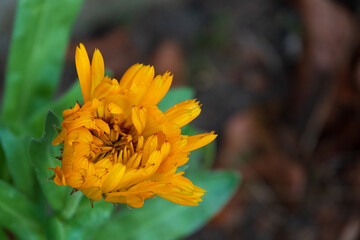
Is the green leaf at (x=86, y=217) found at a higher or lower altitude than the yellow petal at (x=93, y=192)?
lower

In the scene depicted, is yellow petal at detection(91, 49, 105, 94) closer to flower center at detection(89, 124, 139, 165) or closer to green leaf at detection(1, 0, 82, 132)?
flower center at detection(89, 124, 139, 165)

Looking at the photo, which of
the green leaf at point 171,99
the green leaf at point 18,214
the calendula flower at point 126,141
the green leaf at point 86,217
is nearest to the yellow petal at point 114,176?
the calendula flower at point 126,141

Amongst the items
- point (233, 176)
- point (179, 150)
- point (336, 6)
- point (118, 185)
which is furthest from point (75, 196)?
point (336, 6)

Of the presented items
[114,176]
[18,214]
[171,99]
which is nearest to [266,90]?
[171,99]

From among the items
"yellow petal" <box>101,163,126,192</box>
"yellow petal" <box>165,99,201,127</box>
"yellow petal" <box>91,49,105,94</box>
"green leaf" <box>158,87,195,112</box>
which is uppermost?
"yellow petal" <box>91,49,105,94</box>

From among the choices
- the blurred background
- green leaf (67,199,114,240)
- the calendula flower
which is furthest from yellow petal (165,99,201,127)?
the blurred background

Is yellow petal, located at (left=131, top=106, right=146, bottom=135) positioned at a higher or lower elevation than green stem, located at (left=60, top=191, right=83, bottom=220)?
higher

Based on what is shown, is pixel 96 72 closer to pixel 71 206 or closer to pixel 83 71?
pixel 83 71

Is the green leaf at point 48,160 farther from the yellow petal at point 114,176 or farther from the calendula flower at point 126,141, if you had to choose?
the yellow petal at point 114,176
